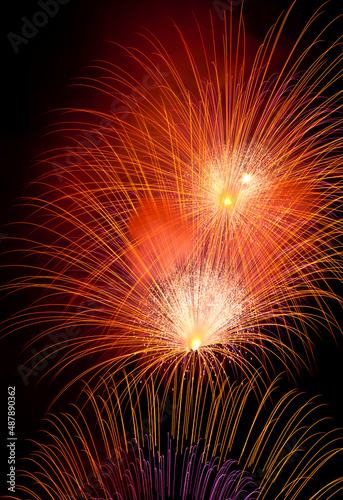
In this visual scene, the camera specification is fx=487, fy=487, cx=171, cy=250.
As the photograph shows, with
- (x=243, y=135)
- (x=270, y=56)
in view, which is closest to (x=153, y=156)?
(x=243, y=135)

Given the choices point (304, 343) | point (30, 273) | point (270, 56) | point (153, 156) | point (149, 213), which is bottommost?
point (304, 343)

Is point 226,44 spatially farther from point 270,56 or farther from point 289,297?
point 289,297

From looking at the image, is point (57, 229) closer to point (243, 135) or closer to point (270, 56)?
point (243, 135)

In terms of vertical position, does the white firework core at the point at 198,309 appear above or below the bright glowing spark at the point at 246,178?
below

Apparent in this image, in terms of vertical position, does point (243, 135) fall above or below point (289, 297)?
above

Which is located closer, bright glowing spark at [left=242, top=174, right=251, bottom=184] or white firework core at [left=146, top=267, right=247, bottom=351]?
white firework core at [left=146, top=267, right=247, bottom=351]

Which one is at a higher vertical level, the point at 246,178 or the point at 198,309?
the point at 246,178

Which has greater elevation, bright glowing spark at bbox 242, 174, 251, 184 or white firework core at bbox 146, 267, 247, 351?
bright glowing spark at bbox 242, 174, 251, 184

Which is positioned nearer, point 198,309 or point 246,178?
point 198,309

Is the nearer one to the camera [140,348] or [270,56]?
[140,348]

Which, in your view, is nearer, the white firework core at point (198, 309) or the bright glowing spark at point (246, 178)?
the white firework core at point (198, 309)
